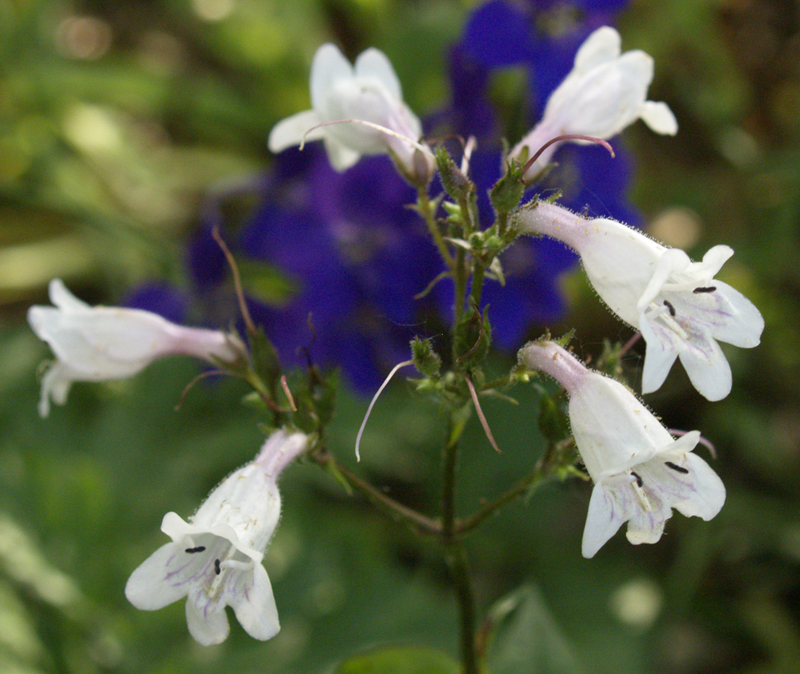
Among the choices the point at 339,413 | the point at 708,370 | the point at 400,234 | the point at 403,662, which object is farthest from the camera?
the point at 339,413

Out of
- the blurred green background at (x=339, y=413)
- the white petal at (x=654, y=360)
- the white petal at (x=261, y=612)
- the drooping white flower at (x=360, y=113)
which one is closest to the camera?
the white petal at (x=654, y=360)

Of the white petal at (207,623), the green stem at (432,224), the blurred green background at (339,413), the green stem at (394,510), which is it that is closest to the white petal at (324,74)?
the green stem at (432,224)

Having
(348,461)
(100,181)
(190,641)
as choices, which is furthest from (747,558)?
(100,181)

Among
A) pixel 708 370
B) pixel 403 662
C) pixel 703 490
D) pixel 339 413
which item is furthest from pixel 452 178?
pixel 339 413

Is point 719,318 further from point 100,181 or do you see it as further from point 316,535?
point 100,181

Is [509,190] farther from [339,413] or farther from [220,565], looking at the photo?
[339,413]

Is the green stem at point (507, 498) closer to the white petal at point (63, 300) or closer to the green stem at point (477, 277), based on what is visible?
the green stem at point (477, 277)
